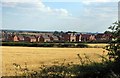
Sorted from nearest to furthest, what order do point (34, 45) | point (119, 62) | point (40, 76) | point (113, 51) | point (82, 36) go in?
point (40, 76) < point (119, 62) < point (113, 51) < point (34, 45) < point (82, 36)

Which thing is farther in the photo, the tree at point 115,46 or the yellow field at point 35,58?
the yellow field at point 35,58

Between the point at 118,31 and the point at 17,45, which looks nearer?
the point at 118,31

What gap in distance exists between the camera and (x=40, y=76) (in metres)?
7.68

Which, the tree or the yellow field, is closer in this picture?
the tree

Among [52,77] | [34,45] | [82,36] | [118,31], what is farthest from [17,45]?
[52,77]

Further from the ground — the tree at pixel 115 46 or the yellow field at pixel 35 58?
the tree at pixel 115 46

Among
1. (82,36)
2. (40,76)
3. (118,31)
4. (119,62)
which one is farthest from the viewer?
(82,36)

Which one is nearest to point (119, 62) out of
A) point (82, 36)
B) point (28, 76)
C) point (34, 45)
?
point (28, 76)

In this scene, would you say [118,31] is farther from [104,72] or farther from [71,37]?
[71,37]

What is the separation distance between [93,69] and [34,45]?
5558 cm

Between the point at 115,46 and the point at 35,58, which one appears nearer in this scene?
the point at 115,46

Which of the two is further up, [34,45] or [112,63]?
[112,63]

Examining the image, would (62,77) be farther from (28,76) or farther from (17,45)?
(17,45)

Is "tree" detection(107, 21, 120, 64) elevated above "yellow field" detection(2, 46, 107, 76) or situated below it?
above
